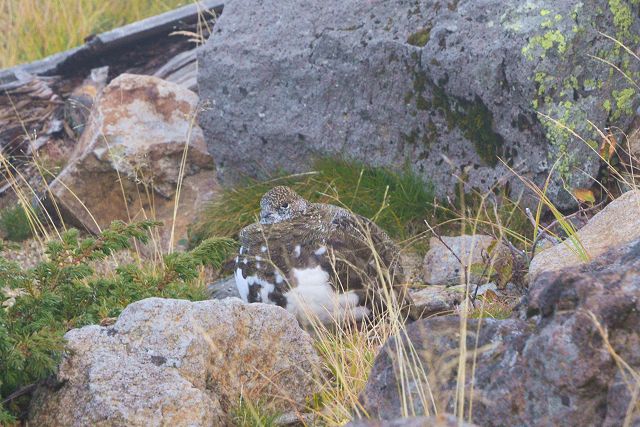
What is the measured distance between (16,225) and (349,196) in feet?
8.86

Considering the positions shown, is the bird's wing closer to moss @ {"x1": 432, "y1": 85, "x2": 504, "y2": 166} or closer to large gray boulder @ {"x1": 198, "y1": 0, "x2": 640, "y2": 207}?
large gray boulder @ {"x1": 198, "y1": 0, "x2": 640, "y2": 207}

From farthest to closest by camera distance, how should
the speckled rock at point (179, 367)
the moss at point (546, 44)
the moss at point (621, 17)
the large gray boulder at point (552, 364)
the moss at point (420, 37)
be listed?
the moss at point (420, 37) < the moss at point (621, 17) < the moss at point (546, 44) < the speckled rock at point (179, 367) < the large gray boulder at point (552, 364)

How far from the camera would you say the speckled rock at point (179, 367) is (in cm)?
353

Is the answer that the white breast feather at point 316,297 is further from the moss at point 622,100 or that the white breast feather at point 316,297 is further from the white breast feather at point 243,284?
the moss at point 622,100

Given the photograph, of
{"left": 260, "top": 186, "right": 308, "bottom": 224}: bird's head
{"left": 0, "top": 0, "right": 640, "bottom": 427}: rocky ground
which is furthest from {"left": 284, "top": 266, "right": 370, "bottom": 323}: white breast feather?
{"left": 0, "top": 0, "right": 640, "bottom": 427}: rocky ground

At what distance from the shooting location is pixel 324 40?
6.63 meters

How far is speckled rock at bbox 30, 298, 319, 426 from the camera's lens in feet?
11.6

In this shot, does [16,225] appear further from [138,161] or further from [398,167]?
[398,167]

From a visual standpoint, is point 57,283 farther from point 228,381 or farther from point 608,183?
point 608,183

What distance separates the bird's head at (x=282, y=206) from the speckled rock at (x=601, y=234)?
52.0 inches

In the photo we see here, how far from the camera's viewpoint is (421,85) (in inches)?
246

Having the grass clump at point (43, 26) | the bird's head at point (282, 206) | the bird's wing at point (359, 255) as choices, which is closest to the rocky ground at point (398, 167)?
the bird's wing at point (359, 255)

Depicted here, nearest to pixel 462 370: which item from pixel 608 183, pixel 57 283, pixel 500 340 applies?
pixel 500 340

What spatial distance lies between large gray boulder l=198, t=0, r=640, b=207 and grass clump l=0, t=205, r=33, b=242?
1516 millimetres
